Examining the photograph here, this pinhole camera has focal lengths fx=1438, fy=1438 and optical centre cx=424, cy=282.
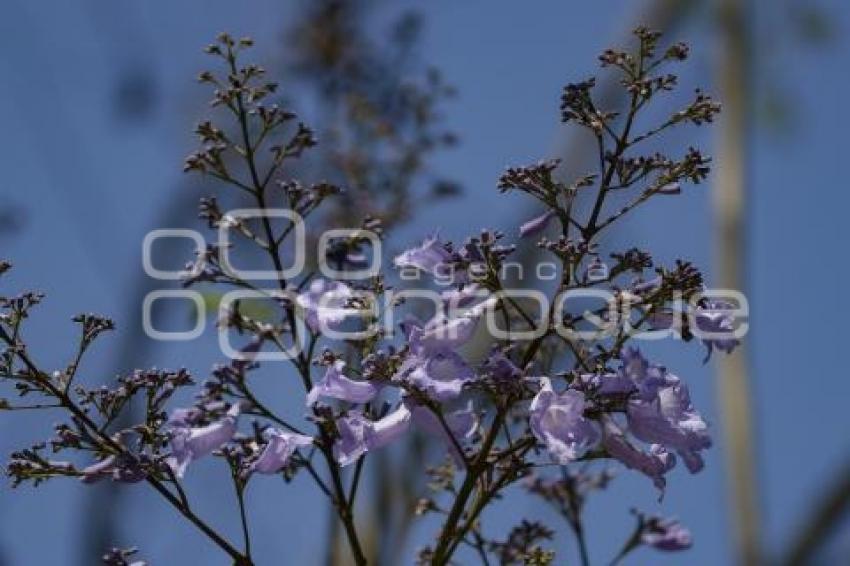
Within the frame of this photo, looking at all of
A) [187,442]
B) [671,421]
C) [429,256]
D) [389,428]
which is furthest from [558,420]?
[187,442]

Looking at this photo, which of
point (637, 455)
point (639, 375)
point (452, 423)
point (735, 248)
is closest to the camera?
point (639, 375)

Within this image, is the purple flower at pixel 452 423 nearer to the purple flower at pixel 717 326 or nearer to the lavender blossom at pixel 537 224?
the lavender blossom at pixel 537 224

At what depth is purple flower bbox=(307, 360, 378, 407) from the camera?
92.4 inches

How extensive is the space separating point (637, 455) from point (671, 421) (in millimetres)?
93

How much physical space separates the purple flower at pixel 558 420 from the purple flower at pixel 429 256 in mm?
336

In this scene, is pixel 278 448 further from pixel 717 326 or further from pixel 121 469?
pixel 717 326

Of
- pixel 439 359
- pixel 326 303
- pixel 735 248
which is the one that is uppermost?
pixel 735 248

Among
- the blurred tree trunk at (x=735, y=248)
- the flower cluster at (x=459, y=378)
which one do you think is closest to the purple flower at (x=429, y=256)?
the flower cluster at (x=459, y=378)

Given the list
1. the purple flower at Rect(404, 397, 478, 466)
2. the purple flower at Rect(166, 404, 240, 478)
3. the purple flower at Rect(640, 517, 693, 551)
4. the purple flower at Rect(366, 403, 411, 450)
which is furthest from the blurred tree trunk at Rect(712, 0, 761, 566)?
the purple flower at Rect(166, 404, 240, 478)

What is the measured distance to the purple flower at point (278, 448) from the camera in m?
2.36

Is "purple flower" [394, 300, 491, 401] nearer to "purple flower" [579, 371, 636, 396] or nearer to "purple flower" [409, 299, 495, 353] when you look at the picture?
"purple flower" [409, 299, 495, 353]

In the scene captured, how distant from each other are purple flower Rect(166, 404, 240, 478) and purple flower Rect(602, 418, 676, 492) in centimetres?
64

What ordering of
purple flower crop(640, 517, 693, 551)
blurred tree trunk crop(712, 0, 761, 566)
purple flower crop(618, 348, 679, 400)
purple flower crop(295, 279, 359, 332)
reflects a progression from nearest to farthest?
purple flower crop(618, 348, 679, 400)
purple flower crop(295, 279, 359, 332)
purple flower crop(640, 517, 693, 551)
blurred tree trunk crop(712, 0, 761, 566)

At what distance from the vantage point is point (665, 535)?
8.73ft
